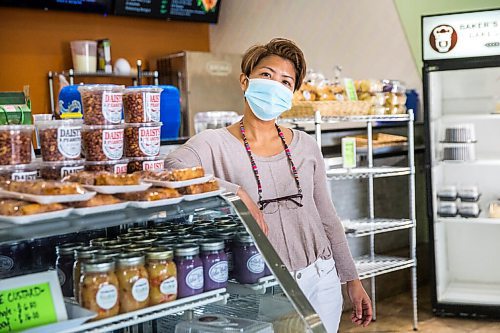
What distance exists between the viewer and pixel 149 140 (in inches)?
83.7

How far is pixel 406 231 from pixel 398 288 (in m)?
0.51

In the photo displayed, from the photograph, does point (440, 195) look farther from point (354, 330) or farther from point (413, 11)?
point (413, 11)

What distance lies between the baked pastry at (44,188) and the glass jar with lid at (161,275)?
0.25 m

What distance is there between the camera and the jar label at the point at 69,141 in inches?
75.6

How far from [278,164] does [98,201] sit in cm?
93

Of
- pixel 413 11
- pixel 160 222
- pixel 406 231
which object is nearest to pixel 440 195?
pixel 406 231

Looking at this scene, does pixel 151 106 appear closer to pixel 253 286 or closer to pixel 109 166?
pixel 109 166

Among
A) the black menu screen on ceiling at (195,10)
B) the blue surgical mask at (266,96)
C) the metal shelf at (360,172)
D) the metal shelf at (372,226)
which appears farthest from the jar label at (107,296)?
the black menu screen on ceiling at (195,10)

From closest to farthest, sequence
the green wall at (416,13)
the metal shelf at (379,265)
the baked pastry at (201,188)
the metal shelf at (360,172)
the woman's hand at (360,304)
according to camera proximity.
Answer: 1. the baked pastry at (201,188)
2. the woman's hand at (360,304)
3. the metal shelf at (360,172)
4. the metal shelf at (379,265)
5. the green wall at (416,13)

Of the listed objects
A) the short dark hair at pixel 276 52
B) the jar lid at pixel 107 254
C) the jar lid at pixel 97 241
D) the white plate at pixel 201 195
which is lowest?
the jar lid at pixel 107 254

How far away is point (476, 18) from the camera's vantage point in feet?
17.3

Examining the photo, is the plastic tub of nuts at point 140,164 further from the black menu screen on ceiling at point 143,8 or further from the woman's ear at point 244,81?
the black menu screen on ceiling at point 143,8

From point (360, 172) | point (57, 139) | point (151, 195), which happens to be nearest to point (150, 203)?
point (151, 195)

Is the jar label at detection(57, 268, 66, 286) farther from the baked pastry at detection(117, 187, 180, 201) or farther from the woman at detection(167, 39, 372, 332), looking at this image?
the woman at detection(167, 39, 372, 332)
